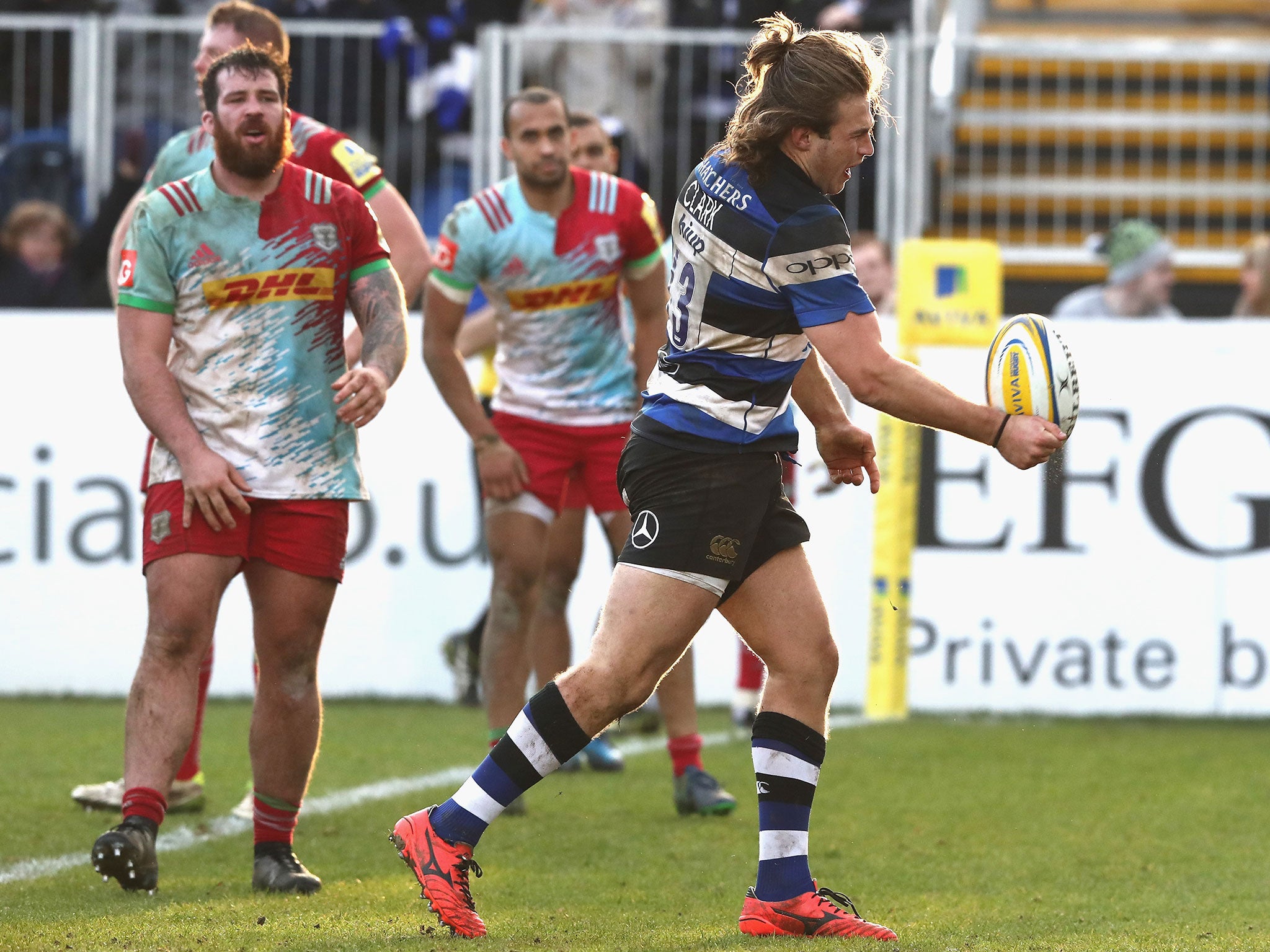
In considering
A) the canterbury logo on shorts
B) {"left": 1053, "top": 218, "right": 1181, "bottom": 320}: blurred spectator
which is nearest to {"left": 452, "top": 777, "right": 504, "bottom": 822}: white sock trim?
the canterbury logo on shorts

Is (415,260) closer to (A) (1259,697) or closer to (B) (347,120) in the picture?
(A) (1259,697)

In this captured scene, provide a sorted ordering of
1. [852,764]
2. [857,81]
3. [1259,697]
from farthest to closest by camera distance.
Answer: [1259,697], [852,764], [857,81]

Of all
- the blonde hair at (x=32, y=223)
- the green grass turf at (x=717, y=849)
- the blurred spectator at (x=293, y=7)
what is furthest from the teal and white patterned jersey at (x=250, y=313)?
the blurred spectator at (x=293, y=7)

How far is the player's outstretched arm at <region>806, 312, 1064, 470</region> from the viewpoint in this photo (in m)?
4.25

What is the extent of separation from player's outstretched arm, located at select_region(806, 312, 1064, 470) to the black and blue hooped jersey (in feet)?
0.13

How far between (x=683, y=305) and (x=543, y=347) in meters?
2.54

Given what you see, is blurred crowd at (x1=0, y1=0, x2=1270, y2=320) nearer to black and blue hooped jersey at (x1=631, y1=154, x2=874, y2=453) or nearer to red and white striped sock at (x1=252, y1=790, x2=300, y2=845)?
red and white striped sock at (x1=252, y1=790, x2=300, y2=845)

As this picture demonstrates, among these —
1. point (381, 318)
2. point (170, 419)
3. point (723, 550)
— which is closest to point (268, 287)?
point (381, 318)

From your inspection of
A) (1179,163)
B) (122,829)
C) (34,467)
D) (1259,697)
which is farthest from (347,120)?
(122,829)

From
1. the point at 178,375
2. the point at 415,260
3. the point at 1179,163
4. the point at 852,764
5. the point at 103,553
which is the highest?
the point at 1179,163

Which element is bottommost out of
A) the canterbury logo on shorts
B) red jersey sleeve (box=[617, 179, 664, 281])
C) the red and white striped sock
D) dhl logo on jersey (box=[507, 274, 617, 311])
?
the red and white striped sock

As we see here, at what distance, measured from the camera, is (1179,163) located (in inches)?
536

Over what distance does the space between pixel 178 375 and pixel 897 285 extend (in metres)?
5.17

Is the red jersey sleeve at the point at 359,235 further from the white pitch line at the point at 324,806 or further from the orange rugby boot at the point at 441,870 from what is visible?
the white pitch line at the point at 324,806
